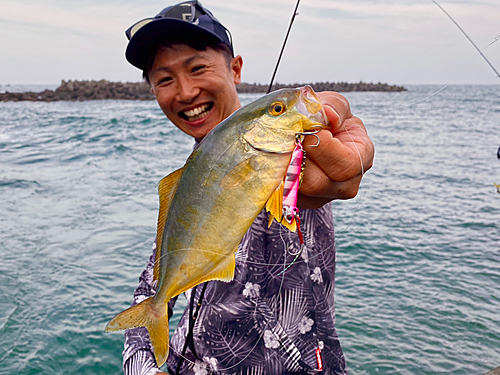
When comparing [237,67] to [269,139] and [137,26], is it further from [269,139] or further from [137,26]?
[269,139]

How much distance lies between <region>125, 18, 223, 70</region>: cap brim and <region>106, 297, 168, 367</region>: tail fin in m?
1.53

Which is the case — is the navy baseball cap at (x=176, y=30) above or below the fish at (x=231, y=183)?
above

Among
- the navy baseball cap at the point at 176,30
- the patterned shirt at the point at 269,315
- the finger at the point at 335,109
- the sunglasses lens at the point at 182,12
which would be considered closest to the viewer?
the finger at the point at 335,109

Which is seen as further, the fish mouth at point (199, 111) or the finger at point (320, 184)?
the fish mouth at point (199, 111)

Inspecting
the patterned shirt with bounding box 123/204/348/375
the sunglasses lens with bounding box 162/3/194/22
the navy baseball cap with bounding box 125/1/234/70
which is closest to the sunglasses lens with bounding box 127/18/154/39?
the navy baseball cap with bounding box 125/1/234/70

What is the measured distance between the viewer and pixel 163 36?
8.00 feet

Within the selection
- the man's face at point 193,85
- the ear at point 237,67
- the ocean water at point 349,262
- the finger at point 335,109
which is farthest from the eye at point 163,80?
the ocean water at point 349,262

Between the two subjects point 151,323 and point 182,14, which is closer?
point 151,323

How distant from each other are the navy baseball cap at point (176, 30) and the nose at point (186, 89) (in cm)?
23

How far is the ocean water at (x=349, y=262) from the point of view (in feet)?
16.4

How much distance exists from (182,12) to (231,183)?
1.59m

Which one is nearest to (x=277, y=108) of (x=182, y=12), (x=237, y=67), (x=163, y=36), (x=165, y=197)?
(x=165, y=197)

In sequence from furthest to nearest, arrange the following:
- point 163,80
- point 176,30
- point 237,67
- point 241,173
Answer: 1. point 237,67
2. point 163,80
3. point 176,30
4. point 241,173

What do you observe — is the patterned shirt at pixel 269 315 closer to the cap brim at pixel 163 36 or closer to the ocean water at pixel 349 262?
the ocean water at pixel 349 262
